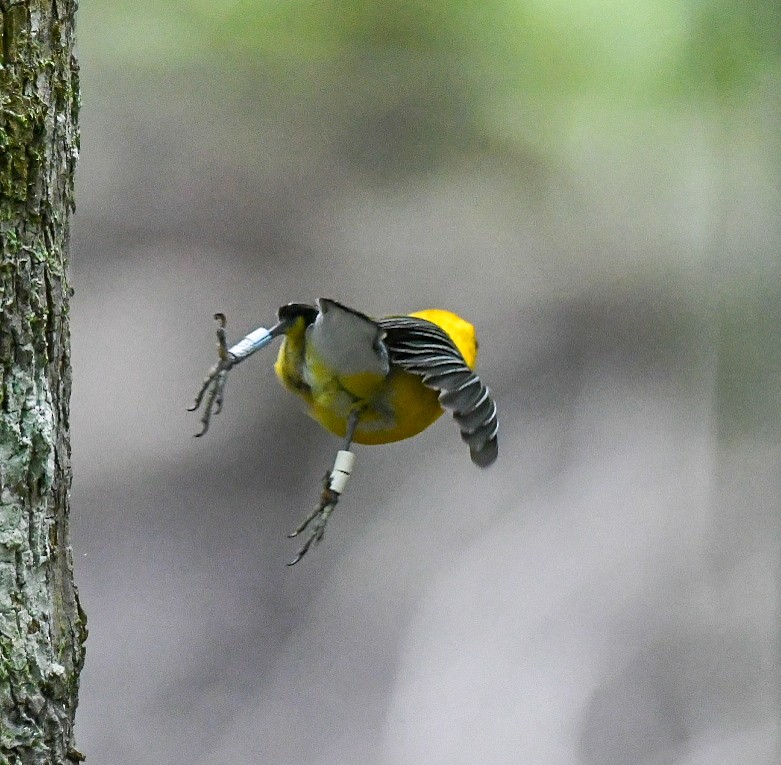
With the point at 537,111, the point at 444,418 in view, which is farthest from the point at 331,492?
the point at 537,111

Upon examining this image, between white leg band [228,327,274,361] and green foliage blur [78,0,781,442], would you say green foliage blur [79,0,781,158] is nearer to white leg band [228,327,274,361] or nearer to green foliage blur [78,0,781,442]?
green foliage blur [78,0,781,442]

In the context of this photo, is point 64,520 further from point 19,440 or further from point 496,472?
point 496,472

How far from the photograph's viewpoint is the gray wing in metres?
1.03

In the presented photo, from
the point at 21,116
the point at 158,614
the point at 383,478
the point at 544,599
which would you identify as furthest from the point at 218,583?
the point at 21,116

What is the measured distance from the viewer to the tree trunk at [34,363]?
0.79 metres

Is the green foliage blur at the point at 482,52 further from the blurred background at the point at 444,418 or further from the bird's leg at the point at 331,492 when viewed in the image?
the bird's leg at the point at 331,492

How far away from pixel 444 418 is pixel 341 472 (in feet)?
3.08

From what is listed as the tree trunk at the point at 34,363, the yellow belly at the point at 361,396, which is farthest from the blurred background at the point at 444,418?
the tree trunk at the point at 34,363

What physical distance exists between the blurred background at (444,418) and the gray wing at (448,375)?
0.78m

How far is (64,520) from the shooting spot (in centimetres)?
86

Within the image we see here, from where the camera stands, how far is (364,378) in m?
1.14

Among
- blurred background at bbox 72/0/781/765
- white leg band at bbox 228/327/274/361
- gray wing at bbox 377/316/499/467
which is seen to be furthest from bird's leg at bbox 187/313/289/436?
blurred background at bbox 72/0/781/765

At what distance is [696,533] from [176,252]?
1.23m

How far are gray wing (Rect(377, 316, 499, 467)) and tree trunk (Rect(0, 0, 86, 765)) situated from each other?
1.25ft
